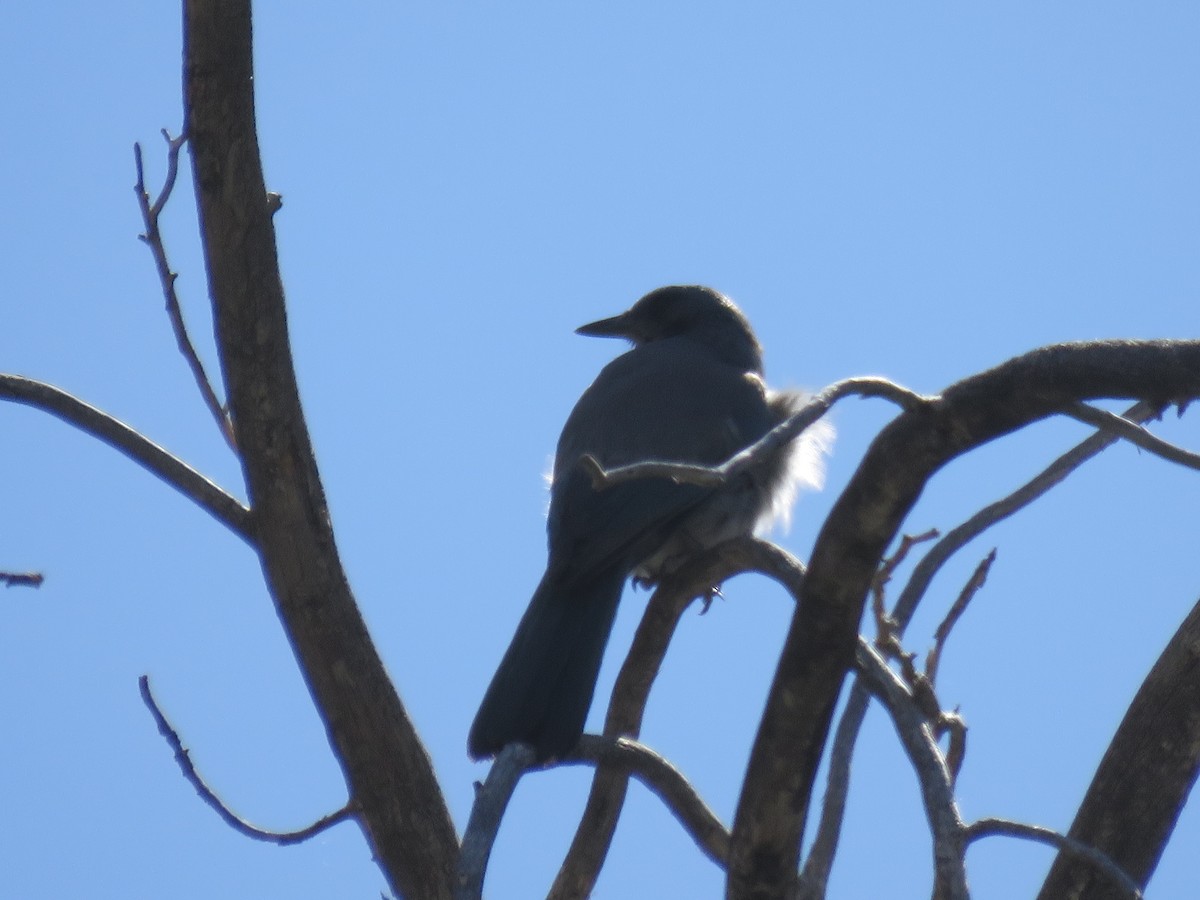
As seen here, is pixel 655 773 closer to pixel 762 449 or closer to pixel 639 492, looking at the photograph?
pixel 639 492

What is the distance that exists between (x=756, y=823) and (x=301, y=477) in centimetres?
134

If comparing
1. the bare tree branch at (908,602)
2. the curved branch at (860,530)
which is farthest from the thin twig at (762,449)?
the bare tree branch at (908,602)

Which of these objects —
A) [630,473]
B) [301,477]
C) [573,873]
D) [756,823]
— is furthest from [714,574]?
[630,473]

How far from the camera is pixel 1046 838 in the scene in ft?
8.00

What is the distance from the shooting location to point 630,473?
2.04 metres

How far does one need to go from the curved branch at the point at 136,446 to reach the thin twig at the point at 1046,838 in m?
1.76

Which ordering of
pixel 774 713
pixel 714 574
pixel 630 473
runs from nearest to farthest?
pixel 630 473 < pixel 774 713 < pixel 714 574

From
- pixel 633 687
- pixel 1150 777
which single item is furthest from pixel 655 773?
pixel 1150 777

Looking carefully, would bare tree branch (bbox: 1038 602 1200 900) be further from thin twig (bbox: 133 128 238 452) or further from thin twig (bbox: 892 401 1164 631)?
thin twig (bbox: 133 128 238 452)

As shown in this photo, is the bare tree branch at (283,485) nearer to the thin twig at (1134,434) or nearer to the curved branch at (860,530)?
the curved branch at (860,530)

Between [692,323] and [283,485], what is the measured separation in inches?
123

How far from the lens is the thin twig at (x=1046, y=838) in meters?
2.39

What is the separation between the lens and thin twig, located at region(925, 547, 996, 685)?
3516 millimetres

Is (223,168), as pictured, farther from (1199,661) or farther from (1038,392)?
(1199,661)
